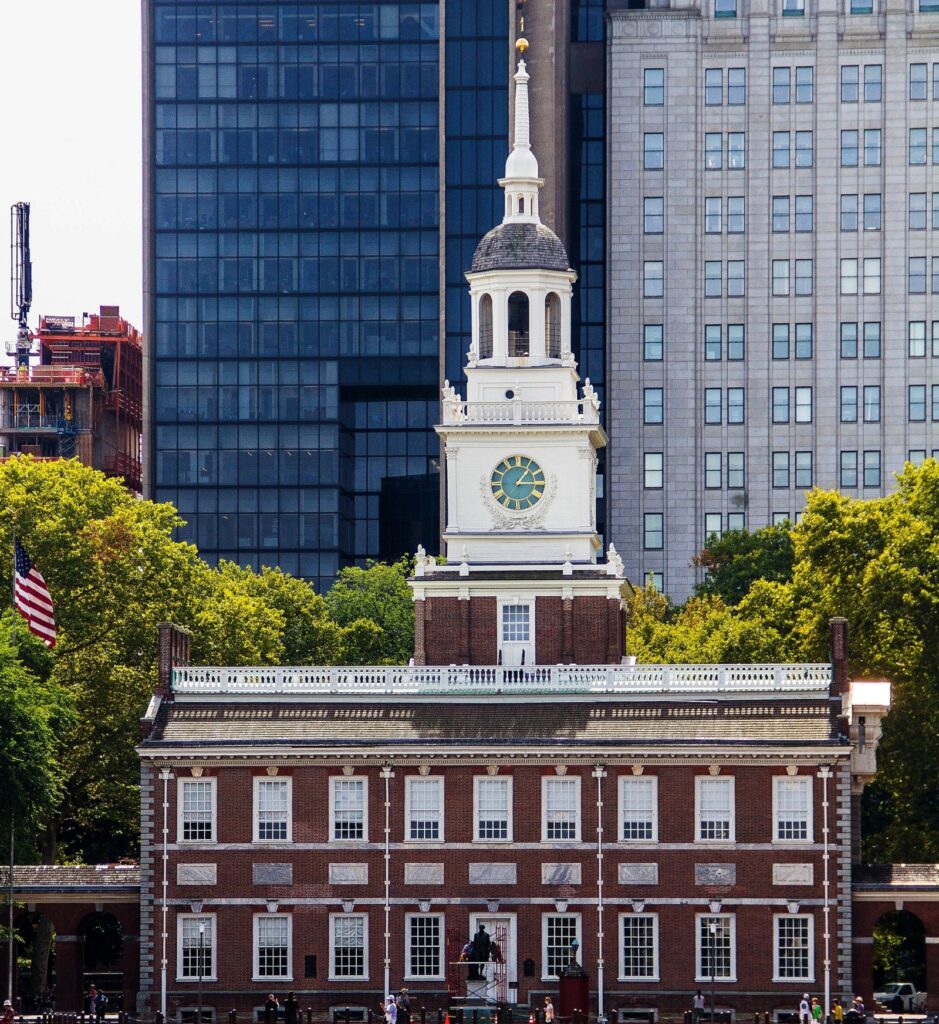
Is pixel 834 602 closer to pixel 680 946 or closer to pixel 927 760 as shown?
pixel 927 760

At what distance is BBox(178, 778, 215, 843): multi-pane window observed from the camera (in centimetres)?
9906

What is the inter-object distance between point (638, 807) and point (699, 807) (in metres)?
1.89

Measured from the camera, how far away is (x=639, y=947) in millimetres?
97500

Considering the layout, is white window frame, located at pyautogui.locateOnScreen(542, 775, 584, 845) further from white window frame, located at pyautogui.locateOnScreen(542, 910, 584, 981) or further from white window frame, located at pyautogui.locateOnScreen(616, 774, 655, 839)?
white window frame, located at pyautogui.locateOnScreen(542, 910, 584, 981)

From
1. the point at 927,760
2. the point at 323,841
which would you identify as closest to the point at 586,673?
the point at 323,841

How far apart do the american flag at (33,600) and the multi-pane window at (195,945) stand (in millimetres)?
15557

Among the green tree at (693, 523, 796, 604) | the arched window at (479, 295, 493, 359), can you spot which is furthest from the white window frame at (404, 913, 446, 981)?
the green tree at (693, 523, 796, 604)

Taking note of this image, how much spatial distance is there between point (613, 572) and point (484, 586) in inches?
169

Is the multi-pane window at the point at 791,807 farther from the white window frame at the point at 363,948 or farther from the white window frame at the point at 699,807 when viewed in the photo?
the white window frame at the point at 363,948

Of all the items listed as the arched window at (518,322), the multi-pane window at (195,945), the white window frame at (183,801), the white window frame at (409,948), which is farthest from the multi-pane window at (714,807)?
the arched window at (518,322)

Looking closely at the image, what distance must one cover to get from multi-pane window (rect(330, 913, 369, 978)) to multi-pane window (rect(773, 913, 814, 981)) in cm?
1271

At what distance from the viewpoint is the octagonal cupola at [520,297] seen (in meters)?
107

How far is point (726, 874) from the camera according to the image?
97.6 m

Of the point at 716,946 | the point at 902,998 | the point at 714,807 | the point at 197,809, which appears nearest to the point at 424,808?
the point at 197,809
